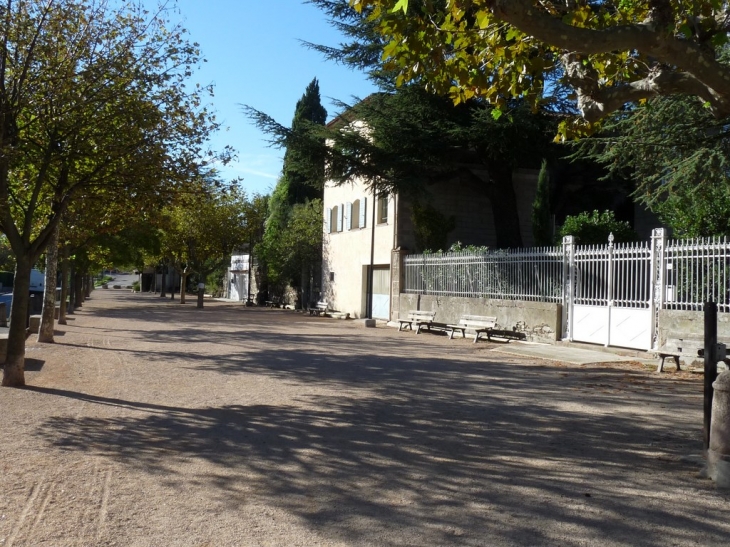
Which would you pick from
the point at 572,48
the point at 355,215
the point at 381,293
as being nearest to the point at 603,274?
the point at 572,48

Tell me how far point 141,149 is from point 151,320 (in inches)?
688

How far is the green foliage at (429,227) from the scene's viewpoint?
26.5m

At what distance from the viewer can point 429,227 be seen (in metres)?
26.5

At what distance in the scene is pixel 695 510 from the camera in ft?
16.2

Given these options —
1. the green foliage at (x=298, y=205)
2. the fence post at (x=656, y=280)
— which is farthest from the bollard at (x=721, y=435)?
the green foliage at (x=298, y=205)

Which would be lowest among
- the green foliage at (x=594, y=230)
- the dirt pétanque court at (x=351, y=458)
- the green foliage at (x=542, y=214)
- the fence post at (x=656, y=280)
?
the dirt pétanque court at (x=351, y=458)

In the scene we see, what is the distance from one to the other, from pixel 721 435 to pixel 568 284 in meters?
12.2

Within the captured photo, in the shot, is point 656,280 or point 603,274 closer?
point 656,280

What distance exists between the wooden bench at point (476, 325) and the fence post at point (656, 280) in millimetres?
5250

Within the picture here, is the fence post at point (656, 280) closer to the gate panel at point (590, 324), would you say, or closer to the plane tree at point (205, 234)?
the gate panel at point (590, 324)

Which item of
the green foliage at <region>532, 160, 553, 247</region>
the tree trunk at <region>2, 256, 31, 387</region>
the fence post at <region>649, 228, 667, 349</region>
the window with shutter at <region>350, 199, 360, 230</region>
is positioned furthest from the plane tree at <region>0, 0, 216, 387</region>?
the window with shutter at <region>350, 199, 360, 230</region>

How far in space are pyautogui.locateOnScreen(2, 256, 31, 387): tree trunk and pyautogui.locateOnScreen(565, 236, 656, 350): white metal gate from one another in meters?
11.5

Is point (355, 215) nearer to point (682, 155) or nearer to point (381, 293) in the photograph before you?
point (381, 293)

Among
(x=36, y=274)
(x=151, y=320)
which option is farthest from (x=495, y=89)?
(x=36, y=274)
